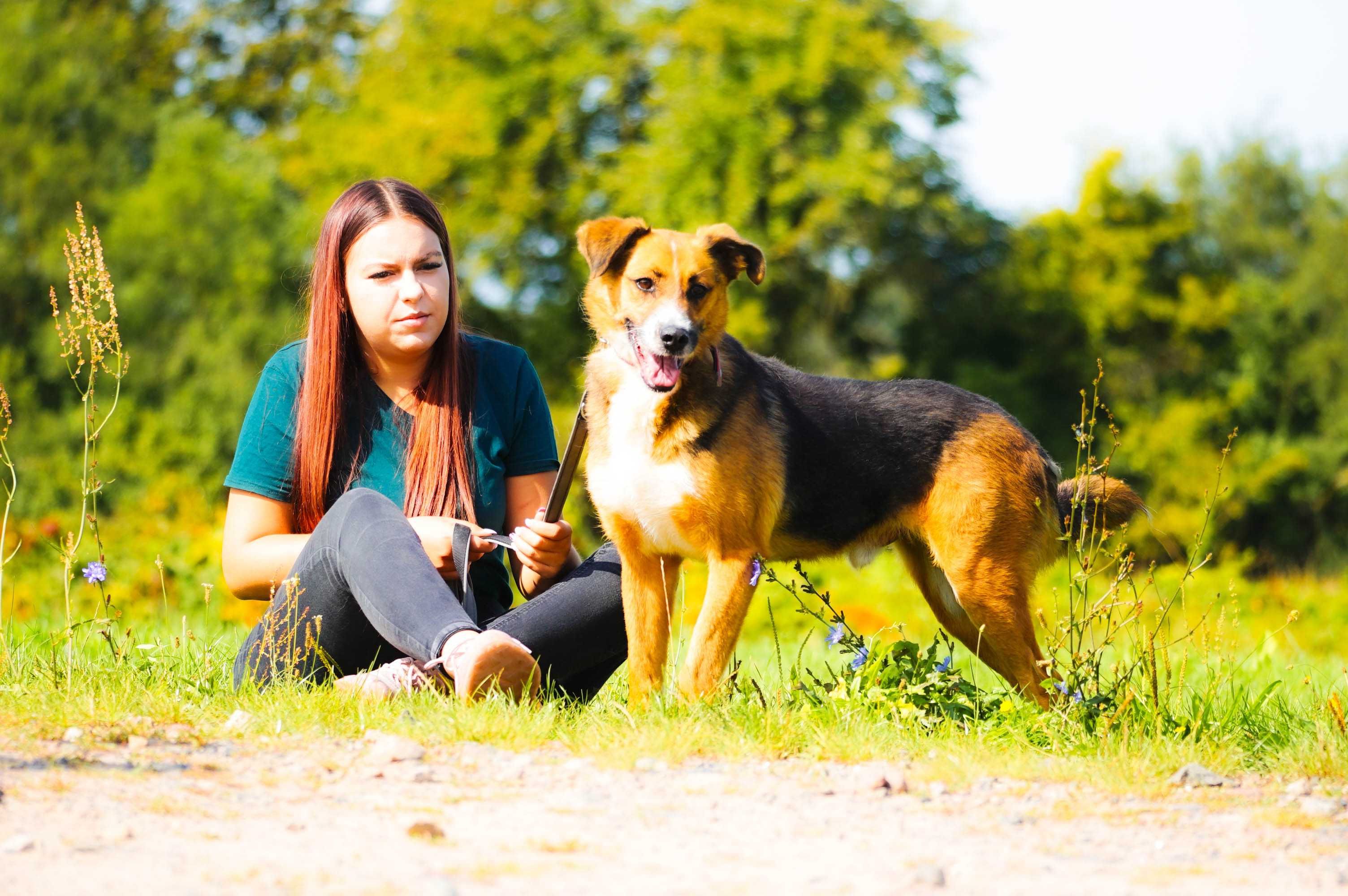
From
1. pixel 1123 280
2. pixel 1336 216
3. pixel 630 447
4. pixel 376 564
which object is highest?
pixel 1336 216

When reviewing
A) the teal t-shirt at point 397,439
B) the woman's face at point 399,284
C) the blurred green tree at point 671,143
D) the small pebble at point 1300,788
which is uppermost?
the blurred green tree at point 671,143

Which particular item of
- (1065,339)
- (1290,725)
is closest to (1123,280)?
(1065,339)

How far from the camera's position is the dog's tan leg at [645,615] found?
4555mm

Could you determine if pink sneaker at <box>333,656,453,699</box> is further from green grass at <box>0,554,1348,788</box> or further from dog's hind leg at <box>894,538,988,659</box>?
dog's hind leg at <box>894,538,988,659</box>

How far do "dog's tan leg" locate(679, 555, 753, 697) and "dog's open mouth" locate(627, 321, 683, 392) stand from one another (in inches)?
24.8

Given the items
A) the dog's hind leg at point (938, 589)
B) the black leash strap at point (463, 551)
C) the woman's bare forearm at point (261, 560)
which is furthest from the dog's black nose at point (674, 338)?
the woman's bare forearm at point (261, 560)

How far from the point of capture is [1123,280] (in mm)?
23891

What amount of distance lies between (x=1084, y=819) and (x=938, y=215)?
61.8ft

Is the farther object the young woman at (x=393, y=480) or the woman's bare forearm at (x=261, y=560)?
the woman's bare forearm at (x=261, y=560)

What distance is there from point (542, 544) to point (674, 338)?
2.71 ft

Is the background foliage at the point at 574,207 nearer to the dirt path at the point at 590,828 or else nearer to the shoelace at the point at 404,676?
the shoelace at the point at 404,676

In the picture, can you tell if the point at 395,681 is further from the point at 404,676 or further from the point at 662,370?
the point at 662,370

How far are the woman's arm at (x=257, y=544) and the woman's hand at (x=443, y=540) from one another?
0.42m

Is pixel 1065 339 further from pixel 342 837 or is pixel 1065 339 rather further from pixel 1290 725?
pixel 342 837
